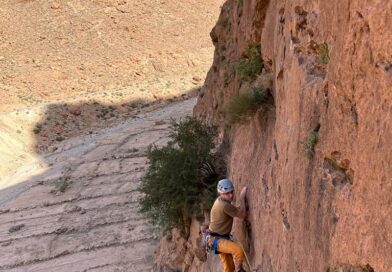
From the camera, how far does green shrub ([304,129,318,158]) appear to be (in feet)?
17.7

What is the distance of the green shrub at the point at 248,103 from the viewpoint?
761cm

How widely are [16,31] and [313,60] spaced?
138ft

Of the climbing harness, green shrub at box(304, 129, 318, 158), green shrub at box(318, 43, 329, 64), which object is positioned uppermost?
green shrub at box(318, 43, 329, 64)

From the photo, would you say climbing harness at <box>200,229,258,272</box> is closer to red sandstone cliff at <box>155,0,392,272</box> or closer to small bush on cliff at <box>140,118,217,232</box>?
red sandstone cliff at <box>155,0,392,272</box>

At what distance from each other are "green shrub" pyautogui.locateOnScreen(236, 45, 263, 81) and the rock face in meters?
0.29

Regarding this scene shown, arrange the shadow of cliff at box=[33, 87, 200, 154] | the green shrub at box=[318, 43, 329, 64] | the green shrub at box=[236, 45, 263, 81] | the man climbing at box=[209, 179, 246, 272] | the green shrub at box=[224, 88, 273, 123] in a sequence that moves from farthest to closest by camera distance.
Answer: the shadow of cliff at box=[33, 87, 200, 154] → the green shrub at box=[236, 45, 263, 81] → the green shrub at box=[224, 88, 273, 123] → the man climbing at box=[209, 179, 246, 272] → the green shrub at box=[318, 43, 329, 64]

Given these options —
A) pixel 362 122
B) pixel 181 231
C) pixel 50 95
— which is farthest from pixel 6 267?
pixel 50 95

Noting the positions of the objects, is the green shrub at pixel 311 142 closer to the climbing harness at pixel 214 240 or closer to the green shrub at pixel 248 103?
the green shrub at pixel 248 103

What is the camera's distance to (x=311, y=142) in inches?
214

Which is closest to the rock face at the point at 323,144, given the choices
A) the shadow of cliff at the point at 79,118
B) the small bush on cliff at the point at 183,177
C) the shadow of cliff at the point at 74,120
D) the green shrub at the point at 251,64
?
the green shrub at the point at 251,64

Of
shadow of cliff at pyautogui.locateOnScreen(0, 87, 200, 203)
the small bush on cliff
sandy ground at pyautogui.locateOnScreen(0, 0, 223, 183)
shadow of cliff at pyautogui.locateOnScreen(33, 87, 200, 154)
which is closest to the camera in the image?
the small bush on cliff

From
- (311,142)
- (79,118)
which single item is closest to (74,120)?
(79,118)

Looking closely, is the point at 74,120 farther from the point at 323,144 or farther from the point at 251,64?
the point at 323,144

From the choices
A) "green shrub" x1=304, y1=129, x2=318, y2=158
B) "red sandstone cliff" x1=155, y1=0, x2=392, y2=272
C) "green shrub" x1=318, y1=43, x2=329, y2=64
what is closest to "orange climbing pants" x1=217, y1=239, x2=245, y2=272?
"red sandstone cliff" x1=155, y1=0, x2=392, y2=272
